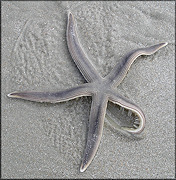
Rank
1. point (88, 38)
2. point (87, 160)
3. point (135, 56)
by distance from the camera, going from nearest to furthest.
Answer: point (87, 160) → point (135, 56) → point (88, 38)

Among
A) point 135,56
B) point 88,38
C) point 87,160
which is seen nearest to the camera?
point 87,160

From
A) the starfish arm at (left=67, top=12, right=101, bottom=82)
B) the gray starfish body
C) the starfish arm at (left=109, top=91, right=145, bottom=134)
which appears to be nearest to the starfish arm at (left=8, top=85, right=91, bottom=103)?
the gray starfish body

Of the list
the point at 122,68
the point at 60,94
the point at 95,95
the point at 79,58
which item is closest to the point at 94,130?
the point at 95,95

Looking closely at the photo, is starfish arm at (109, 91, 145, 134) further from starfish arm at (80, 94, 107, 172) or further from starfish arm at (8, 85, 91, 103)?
starfish arm at (8, 85, 91, 103)

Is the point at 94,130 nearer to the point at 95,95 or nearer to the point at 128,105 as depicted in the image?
the point at 95,95

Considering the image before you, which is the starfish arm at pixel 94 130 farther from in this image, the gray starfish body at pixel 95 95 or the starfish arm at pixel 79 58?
the starfish arm at pixel 79 58

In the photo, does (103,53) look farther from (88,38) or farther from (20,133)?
(20,133)

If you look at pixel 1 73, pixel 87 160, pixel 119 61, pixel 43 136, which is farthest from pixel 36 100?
pixel 119 61
